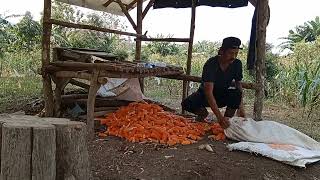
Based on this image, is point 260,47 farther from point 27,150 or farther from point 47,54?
point 27,150

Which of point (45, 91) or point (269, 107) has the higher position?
point (45, 91)

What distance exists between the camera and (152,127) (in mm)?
4590

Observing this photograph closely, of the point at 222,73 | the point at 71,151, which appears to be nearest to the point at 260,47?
the point at 222,73

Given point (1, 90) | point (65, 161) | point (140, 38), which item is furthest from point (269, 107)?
point (65, 161)

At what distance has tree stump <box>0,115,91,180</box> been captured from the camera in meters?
1.98

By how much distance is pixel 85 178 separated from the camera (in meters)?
2.20

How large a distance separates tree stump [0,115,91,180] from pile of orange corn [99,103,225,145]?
223 cm

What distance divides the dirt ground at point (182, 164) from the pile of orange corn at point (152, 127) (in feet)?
0.72

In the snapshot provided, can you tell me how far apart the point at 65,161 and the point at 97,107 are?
11.6 ft

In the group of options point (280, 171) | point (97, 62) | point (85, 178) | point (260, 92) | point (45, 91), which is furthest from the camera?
point (45, 91)

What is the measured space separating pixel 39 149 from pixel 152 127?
2.66 m

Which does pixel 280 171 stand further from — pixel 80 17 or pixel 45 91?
pixel 80 17

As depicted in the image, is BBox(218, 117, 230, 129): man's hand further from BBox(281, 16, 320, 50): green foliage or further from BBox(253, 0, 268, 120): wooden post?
BBox(281, 16, 320, 50): green foliage

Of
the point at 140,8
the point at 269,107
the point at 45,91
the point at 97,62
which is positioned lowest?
the point at 269,107
